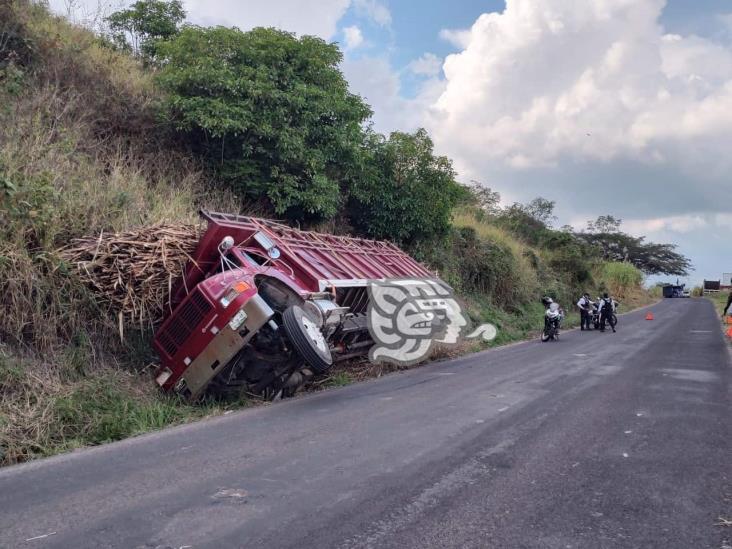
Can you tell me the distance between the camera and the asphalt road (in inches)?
147

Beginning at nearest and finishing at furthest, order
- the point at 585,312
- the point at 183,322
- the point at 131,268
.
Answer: the point at 183,322 < the point at 131,268 < the point at 585,312

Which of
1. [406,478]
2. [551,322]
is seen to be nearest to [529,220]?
[551,322]

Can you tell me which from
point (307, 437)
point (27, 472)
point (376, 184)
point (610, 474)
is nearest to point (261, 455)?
point (307, 437)

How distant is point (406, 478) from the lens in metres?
4.75

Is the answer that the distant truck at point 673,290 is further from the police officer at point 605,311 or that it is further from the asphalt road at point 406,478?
the asphalt road at point 406,478

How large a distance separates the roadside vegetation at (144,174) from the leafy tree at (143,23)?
38mm

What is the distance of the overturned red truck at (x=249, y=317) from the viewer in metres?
7.23

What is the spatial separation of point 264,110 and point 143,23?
776 cm

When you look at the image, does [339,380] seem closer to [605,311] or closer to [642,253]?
[605,311]

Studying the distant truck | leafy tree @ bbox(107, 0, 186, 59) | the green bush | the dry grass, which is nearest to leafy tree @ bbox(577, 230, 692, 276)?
the distant truck

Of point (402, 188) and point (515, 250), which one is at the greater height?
point (402, 188)

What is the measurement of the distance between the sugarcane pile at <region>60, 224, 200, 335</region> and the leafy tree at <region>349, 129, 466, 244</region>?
28.0 ft

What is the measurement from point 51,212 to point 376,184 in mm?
9799

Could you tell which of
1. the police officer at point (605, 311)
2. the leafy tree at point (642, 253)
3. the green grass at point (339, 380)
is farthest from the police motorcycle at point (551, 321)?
the leafy tree at point (642, 253)
